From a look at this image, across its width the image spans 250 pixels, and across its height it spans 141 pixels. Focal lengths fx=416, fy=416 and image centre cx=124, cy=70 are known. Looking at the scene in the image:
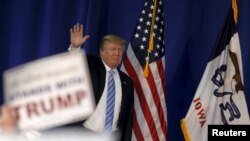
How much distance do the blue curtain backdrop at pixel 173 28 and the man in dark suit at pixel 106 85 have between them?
730 mm

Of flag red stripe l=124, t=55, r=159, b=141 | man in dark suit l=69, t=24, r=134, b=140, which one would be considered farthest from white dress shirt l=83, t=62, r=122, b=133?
flag red stripe l=124, t=55, r=159, b=141

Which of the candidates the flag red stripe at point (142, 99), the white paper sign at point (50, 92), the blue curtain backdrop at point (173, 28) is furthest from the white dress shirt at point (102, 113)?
the white paper sign at point (50, 92)

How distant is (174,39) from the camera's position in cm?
342

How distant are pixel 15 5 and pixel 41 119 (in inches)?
108

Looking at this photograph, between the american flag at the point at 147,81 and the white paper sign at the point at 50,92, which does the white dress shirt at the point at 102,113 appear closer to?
the american flag at the point at 147,81

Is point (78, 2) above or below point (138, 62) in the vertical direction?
above

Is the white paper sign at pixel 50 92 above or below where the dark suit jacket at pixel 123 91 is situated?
above

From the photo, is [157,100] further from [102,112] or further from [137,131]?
[102,112]

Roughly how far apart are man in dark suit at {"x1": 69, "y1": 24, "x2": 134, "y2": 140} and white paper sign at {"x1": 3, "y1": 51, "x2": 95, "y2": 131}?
1.74 metres

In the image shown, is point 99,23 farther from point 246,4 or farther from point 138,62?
point 246,4

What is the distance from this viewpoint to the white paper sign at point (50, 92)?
631 millimetres

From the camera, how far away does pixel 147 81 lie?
2893 millimetres

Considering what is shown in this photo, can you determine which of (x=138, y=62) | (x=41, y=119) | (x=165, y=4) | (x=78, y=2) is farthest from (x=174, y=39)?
(x=41, y=119)

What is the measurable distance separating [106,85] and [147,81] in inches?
19.0
